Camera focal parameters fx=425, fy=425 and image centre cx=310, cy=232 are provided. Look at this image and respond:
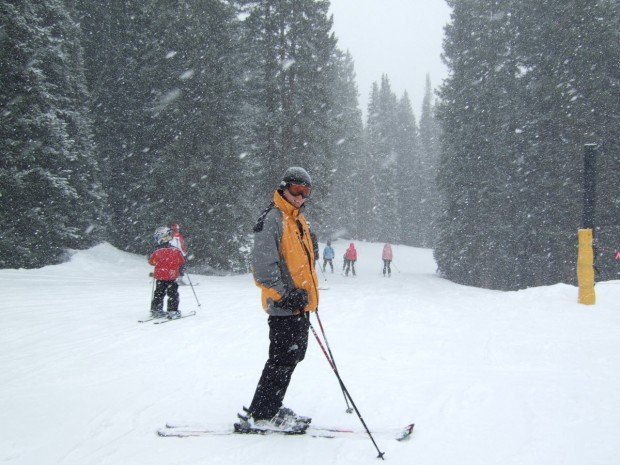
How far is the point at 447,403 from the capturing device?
450 centimetres

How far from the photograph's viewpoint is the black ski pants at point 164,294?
9188mm

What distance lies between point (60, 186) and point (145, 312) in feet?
30.3

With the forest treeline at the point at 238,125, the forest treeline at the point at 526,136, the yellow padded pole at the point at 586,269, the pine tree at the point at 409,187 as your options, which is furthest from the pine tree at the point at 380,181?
the yellow padded pole at the point at 586,269

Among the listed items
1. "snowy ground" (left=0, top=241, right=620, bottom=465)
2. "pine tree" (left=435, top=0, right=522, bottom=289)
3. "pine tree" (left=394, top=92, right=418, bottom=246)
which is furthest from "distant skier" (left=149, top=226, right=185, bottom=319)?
"pine tree" (left=394, top=92, right=418, bottom=246)

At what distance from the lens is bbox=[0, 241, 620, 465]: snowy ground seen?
352 cm

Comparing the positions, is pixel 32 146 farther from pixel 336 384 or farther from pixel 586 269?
pixel 586 269

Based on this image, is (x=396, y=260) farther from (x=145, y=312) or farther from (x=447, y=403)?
(x=447, y=403)

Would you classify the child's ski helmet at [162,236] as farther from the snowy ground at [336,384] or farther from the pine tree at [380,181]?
the pine tree at [380,181]

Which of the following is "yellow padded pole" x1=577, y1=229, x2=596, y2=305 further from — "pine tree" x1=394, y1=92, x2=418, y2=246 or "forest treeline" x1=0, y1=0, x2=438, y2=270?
"pine tree" x1=394, y1=92, x2=418, y2=246

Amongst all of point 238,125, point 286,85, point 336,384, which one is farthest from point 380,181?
point 336,384

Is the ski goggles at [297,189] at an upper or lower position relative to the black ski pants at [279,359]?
upper

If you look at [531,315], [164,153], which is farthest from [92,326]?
[164,153]

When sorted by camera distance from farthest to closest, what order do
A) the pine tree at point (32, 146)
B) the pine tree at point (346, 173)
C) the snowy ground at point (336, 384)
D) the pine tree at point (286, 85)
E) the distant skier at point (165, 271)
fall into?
1. the pine tree at point (346, 173)
2. the pine tree at point (286, 85)
3. the pine tree at point (32, 146)
4. the distant skier at point (165, 271)
5. the snowy ground at point (336, 384)

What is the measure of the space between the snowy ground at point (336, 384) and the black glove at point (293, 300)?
1.19 metres
